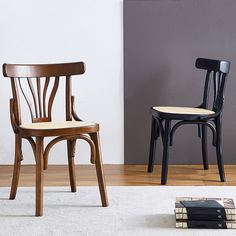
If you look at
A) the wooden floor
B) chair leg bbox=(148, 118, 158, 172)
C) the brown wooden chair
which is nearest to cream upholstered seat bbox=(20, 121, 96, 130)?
the brown wooden chair

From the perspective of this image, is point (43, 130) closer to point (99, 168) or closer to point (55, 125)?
point (55, 125)

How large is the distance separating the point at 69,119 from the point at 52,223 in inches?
30.9

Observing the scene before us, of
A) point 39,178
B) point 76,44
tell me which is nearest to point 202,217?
point 39,178

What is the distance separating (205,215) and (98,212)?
61 centimetres

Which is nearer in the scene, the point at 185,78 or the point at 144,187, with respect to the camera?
the point at 144,187

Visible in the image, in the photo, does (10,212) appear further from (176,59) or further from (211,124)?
(176,59)

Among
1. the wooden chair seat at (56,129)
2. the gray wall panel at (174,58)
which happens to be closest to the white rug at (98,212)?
the wooden chair seat at (56,129)

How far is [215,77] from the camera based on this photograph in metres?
3.94

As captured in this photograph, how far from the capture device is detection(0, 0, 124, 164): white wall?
163 inches

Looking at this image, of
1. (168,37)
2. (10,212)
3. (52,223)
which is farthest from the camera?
(168,37)

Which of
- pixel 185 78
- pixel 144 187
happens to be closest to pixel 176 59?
pixel 185 78

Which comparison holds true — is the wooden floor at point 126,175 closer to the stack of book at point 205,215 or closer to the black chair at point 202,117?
the black chair at point 202,117

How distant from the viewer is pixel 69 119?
11.3 ft

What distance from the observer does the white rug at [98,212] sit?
2.75 metres
